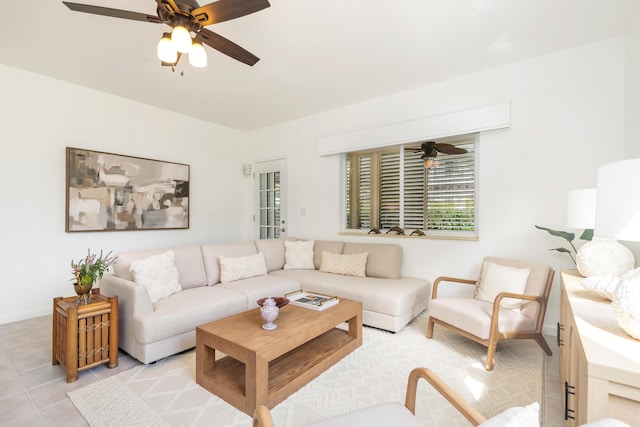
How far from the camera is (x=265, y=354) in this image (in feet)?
5.55

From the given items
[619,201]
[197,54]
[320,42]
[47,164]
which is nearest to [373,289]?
[619,201]

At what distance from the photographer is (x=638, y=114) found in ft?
7.27

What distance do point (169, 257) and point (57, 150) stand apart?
207 cm

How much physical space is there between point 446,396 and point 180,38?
88.4 inches

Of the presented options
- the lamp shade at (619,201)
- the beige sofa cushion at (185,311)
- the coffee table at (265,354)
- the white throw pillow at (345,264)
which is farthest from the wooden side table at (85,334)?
the lamp shade at (619,201)

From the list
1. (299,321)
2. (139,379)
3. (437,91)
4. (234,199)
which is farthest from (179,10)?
(234,199)

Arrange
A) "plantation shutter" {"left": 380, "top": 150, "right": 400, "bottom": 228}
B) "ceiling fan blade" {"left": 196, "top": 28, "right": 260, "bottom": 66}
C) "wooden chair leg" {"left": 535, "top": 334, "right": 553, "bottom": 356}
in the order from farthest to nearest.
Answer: "plantation shutter" {"left": 380, "top": 150, "right": 400, "bottom": 228} < "wooden chair leg" {"left": 535, "top": 334, "right": 553, "bottom": 356} < "ceiling fan blade" {"left": 196, "top": 28, "right": 260, "bottom": 66}

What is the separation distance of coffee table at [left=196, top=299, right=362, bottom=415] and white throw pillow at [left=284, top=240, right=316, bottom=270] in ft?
5.36

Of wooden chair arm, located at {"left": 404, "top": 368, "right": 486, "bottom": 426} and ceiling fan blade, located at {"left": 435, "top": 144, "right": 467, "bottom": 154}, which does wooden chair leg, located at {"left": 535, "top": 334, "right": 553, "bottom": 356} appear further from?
ceiling fan blade, located at {"left": 435, "top": 144, "right": 467, "bottom": 154}

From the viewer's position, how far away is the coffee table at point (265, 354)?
1.69 meters

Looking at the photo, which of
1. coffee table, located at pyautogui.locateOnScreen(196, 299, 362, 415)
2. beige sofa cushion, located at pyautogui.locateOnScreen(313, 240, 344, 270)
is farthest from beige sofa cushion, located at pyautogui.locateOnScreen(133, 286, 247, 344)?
beige sofa cushion, located at pyautogui.locateOnScreen(313, 240, 344, 270)

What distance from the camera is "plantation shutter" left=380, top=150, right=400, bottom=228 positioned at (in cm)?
396

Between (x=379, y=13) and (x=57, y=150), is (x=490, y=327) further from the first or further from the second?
(x=57, y=150)

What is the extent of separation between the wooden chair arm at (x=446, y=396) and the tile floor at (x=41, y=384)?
1.08m
